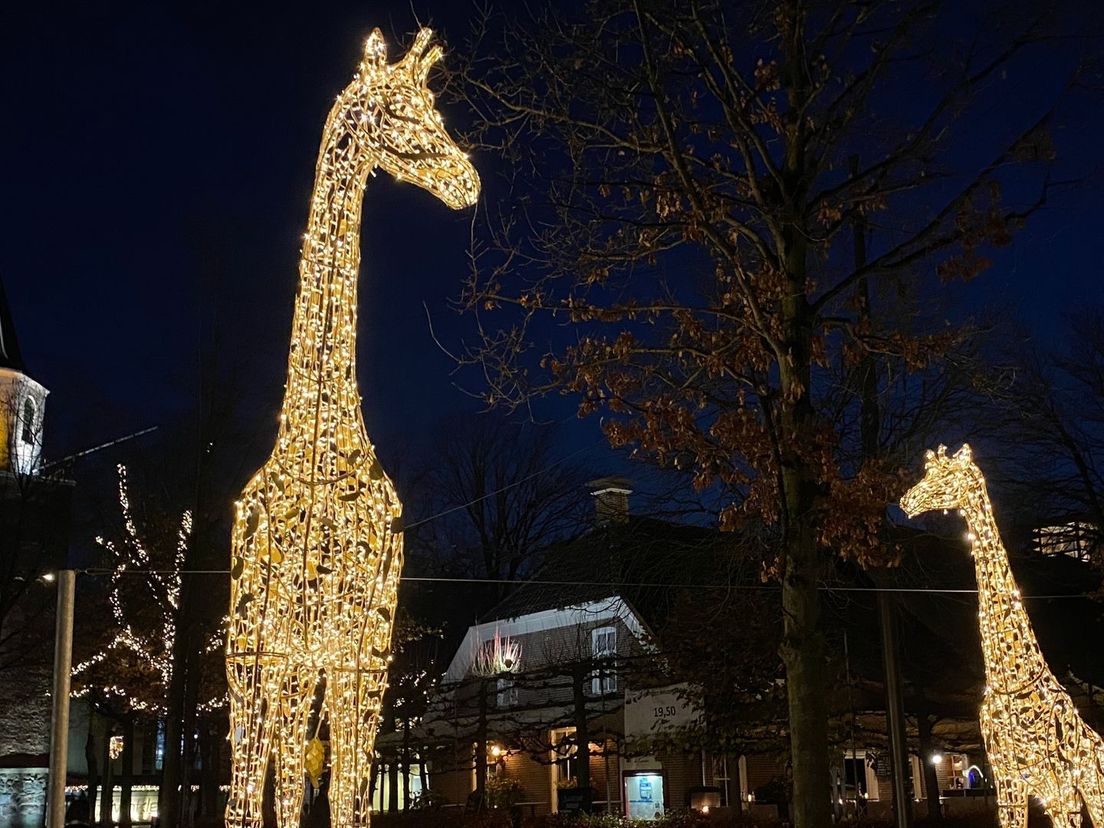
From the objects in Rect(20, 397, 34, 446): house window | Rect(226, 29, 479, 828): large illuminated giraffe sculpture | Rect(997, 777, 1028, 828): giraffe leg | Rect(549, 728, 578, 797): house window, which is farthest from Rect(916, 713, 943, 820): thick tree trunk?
Rect(20, 397, 34, 446): house window

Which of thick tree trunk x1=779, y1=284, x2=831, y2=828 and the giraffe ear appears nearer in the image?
the giraffe ear

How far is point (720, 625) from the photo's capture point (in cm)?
1678

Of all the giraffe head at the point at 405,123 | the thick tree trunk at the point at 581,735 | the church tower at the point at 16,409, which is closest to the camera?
the giraffe head at the point at 405,123

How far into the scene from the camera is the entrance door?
23062mm

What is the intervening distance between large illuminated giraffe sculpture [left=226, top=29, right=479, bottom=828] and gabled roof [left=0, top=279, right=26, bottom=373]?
2899cm

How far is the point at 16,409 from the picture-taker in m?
29.5

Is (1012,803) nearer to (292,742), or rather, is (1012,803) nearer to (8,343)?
(292,742)

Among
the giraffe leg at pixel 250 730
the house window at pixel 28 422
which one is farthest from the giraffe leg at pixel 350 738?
the house window at pixel 28 422

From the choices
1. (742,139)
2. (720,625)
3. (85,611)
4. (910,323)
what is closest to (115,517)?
(85,611)

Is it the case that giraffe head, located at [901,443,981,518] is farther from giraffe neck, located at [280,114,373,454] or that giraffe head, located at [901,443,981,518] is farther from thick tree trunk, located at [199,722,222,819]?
thick tree trunk, located at [199,722,222,819]

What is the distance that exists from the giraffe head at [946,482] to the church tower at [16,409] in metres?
19.7

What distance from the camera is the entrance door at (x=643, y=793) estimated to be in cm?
2306

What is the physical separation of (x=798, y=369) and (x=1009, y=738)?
11.4 feet

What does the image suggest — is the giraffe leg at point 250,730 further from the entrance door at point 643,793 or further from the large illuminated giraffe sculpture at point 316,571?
the entrance door at point 643,793
